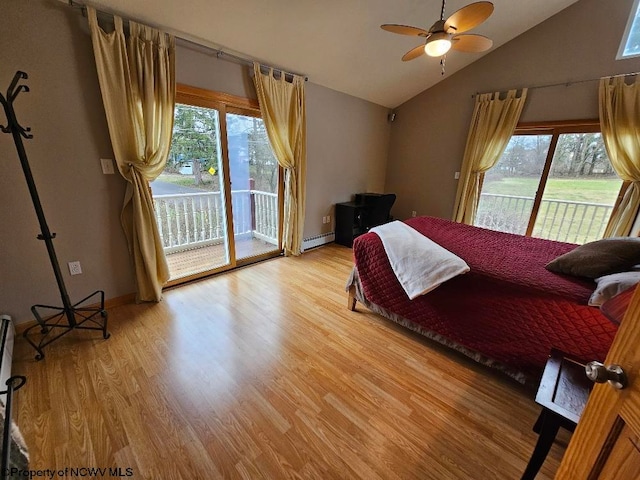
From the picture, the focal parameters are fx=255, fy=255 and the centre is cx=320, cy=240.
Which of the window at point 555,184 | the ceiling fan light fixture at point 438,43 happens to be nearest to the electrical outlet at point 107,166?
the ceiling fan light fixture at point 438,43

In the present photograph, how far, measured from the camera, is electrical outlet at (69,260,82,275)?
2069 millimetres

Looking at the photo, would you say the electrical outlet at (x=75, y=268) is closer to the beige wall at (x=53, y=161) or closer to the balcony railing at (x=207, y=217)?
the beige wall at (x=53, y=161)

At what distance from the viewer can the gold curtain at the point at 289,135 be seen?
9.49ft

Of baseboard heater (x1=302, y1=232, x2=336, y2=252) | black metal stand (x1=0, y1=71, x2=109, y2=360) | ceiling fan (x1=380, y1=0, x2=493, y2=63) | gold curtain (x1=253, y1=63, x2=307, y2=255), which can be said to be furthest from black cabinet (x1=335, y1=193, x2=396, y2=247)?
black metal stand (x1=0, y1=71, x2=109, y2=360)

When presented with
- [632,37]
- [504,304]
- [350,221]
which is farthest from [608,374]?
[632,37]

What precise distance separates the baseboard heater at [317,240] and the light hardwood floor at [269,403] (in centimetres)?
180

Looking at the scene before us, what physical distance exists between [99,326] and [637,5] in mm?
6154

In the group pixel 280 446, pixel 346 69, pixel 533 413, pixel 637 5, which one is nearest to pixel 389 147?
pixel 346 69

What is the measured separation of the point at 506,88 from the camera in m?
3.56

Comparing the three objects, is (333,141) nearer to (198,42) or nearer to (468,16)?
(198,42)

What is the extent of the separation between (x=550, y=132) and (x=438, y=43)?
2620 millimetres

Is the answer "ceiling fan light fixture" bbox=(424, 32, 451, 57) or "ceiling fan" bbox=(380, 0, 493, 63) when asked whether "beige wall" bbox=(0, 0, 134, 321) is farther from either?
"ceiling fan light fixture" bbox=(424, 32, 451, 57)

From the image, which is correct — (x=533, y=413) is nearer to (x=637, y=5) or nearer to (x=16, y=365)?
(x=16, y=365)

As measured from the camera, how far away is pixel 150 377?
1.57 metres
